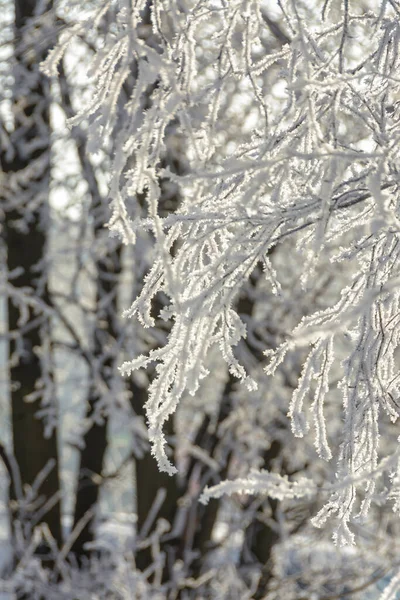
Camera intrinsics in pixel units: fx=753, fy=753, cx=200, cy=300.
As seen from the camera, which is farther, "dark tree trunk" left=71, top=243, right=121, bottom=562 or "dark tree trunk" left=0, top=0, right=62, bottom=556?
"dark tree trunk" left=71, top=243, right=121, bottom=562

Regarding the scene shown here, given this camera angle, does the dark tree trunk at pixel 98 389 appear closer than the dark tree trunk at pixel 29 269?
No

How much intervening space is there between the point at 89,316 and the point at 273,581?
256 cm

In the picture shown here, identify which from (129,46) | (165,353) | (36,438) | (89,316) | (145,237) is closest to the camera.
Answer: (129,46)

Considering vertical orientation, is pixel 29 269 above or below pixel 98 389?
above

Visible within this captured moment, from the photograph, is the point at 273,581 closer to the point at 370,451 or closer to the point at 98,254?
the point at 98,254

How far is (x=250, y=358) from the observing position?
5660 mm

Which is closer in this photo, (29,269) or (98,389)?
(98,389)

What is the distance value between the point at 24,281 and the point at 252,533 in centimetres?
286

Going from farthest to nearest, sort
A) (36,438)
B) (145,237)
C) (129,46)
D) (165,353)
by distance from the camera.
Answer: (36,438) < (145,237) < (165,353) < (129,46)

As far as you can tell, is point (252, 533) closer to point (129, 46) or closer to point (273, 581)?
point (273, 581)

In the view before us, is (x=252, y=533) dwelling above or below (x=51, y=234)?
below

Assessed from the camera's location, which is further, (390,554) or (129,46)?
(390,554)

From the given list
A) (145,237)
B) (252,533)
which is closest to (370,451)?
(145,237)

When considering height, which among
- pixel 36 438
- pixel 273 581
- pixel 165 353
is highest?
pixel 165 353
